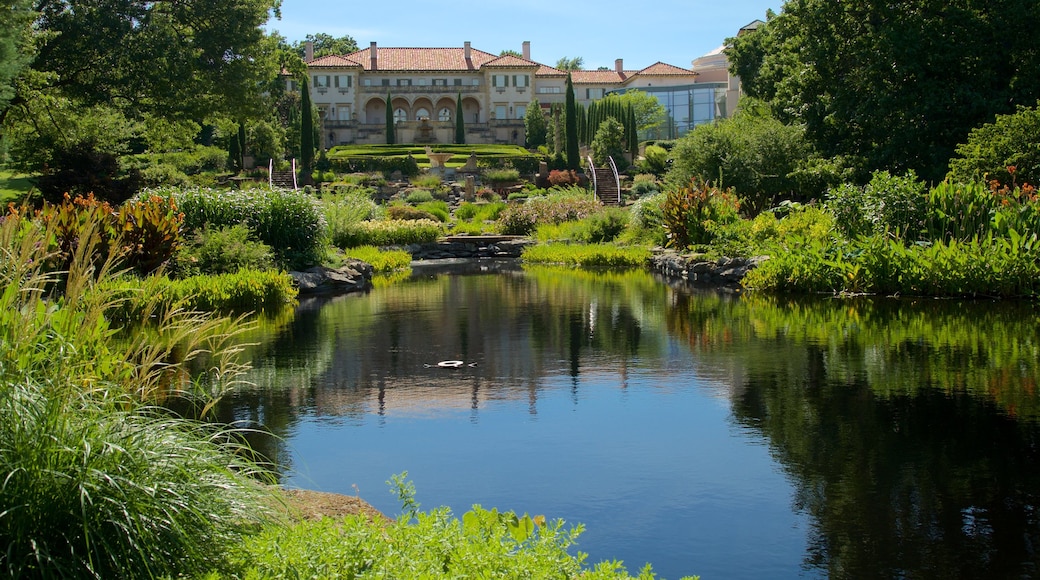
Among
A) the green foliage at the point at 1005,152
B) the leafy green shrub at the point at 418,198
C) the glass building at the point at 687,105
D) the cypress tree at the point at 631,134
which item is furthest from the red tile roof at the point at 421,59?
the green foliage at the point at 1005,152

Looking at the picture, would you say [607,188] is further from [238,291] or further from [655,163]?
[238,291]

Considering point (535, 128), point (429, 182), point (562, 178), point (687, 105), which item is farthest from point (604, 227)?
point (687, 105)

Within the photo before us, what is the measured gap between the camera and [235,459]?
4.23m

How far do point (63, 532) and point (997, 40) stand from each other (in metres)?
21.8

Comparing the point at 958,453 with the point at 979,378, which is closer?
the point at 958,453

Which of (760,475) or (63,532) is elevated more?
(63,532)

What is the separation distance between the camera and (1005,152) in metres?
17.1


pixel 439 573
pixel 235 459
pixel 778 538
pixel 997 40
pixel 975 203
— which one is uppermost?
pixel 997 40

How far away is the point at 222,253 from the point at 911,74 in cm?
1507

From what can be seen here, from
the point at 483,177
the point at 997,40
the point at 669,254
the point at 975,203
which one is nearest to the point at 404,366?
the point at 975,203

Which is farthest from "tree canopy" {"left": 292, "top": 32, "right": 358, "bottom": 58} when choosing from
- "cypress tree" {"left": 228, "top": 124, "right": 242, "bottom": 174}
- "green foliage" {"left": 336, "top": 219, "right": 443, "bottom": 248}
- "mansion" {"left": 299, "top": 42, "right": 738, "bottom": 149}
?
"green foliage" {"left": 336, "top": 219, "right": 443, "bottom": 248}

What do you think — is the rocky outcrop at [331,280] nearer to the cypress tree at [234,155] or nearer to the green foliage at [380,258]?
the green foliage at [380,258]

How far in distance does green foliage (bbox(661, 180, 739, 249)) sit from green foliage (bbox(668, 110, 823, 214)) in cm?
446

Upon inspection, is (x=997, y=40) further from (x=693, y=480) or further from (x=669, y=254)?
(x=693, y=480)
